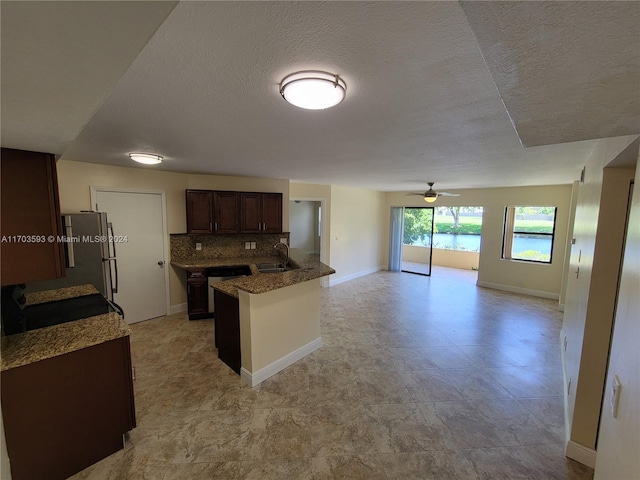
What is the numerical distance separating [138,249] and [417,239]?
24.8ft

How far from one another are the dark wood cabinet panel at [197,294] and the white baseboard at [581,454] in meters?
4.31

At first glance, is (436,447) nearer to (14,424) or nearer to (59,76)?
(14,424)

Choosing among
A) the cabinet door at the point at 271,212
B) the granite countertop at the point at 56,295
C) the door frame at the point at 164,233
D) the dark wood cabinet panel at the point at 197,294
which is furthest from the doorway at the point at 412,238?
the granite countertop at the point at 56,295

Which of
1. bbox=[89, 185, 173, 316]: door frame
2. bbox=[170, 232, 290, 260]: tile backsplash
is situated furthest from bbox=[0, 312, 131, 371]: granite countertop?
bbox=[170, 232, 290, 260]: tile backsplash

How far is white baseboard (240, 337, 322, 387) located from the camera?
2695mm

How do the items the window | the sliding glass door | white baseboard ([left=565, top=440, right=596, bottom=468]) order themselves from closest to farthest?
white baseboard ([left=565, top=440, right=596, bottom=468]), the window, the sliding glass door

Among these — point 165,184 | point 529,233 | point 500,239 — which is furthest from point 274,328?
point 529,233

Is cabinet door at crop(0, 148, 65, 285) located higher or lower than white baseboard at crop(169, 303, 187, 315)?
higher

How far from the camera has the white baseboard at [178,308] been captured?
4527 mm

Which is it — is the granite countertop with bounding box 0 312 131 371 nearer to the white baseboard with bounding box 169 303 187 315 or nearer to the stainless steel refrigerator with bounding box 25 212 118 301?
the stainless steel refrigerator with bounding box 25 212 118 301

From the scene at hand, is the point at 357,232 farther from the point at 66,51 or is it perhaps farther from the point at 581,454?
the point at 66,51

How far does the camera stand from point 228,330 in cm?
300

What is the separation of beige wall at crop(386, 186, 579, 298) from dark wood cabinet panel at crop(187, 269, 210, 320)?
6.10 meters

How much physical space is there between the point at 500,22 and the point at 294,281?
2442 millimetres
